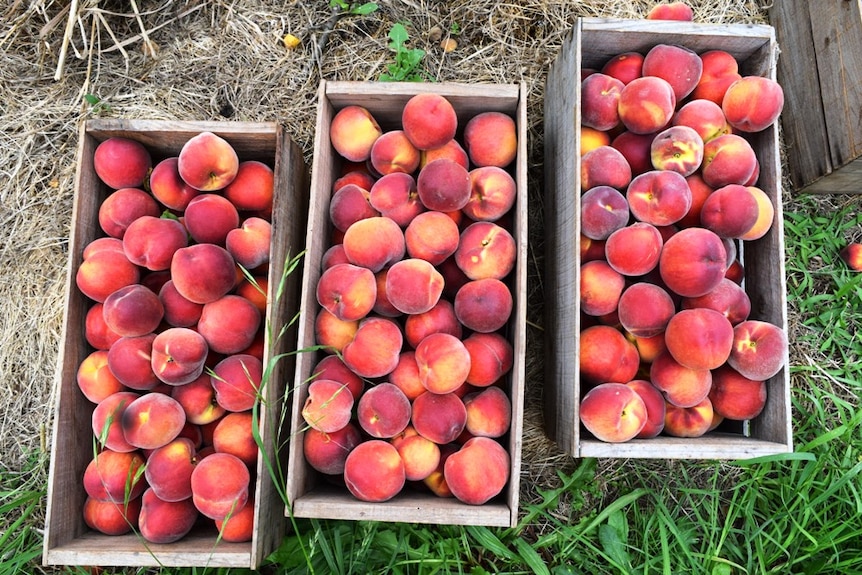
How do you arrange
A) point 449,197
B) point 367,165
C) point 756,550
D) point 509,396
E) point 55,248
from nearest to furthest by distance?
point 449,197
point 509,396
point 367,165
point 756,550
point 55,248

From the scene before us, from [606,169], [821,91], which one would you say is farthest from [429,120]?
[821,91]

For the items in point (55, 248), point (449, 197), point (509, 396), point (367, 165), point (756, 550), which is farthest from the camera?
point (55, 248)

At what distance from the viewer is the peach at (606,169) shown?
1.76m

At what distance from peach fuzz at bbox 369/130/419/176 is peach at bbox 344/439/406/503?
86 centimetres

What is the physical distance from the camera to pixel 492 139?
1778mm

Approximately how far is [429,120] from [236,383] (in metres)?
0.99

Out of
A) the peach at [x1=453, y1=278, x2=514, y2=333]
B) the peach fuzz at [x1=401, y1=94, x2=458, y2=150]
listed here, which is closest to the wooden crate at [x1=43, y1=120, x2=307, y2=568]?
the peach fuzz at [x1=401, y1=94, x2=458, y2=150]

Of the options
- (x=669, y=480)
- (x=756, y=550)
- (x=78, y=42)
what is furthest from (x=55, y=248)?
(x=756, y=550)

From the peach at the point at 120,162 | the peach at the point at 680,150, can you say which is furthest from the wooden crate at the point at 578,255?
the peach at the point at 120,162

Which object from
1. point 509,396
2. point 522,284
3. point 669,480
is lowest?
point 669,480

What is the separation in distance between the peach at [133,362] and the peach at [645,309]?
57.1 inches

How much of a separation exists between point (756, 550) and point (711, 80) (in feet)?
5.66

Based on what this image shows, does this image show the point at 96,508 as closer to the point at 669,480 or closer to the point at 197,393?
the point at 197,393

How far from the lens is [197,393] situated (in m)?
1.73
